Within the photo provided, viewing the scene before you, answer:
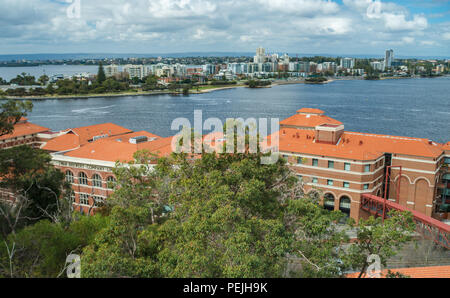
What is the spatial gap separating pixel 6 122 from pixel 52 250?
7265 mm

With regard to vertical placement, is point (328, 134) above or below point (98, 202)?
above

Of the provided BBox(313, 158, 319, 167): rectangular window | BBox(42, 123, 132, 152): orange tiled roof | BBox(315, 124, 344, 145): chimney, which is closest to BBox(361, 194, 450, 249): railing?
BBox(313, 158, 319, 167): rectangular window

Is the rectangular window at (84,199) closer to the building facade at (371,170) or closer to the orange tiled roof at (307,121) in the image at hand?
the building facade at (371,170)

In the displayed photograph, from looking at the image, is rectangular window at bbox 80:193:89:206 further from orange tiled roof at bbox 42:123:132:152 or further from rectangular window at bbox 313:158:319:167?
rectangular window at bbox 313:158:319:167

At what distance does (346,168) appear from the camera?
25.5 m

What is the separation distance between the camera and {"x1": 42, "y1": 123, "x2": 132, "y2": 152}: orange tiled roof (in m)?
33.1

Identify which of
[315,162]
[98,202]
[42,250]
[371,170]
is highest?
[42,250]

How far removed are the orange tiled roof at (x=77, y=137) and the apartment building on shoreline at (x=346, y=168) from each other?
4.17 meters

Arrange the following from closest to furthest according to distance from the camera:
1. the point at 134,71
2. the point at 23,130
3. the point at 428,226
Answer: the point at 428,226, the point at 23,130, the point at 134,71

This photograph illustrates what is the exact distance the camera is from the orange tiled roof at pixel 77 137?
3306cm

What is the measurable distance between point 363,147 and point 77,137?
2413 cm

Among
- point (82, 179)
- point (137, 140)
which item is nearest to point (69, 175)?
point (82, 179)

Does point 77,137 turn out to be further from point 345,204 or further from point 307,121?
point 345,204
